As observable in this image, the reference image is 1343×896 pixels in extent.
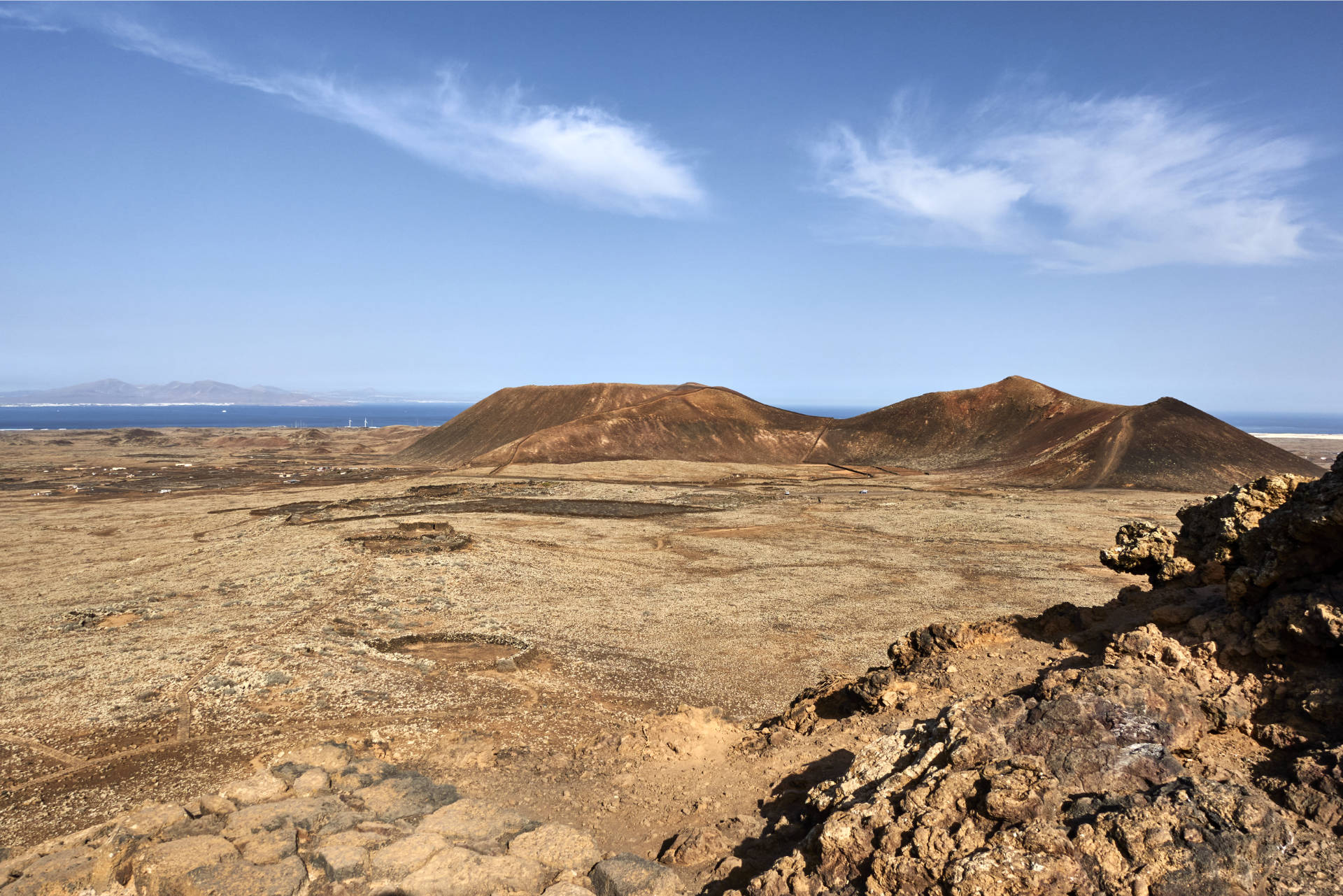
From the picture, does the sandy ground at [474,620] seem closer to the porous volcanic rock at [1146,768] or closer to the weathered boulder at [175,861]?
the porous volcanic rock at [1146,768]

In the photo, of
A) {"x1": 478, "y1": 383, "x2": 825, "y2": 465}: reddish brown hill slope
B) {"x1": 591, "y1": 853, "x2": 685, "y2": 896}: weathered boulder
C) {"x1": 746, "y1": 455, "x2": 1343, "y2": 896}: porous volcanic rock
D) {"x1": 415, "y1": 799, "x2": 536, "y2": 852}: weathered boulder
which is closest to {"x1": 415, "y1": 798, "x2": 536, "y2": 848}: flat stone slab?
{"x1": 415, "y1": 799, "x2": 536, "y2": 852}: weathered boulder

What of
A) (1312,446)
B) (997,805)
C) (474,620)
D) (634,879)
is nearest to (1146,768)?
(997,805)

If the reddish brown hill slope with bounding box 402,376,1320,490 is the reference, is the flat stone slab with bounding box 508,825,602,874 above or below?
below

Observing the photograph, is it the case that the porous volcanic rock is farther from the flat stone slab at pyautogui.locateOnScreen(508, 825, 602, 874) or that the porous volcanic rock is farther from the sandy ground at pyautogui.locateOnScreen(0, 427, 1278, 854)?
the sandy ground at pyautogui.locateOnScreen(0, 427, 1278, 854)

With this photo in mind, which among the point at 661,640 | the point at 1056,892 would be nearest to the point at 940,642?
the point at 1056,892

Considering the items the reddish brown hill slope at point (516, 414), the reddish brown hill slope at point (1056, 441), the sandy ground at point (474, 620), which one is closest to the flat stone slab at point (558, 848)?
the sandy ground at point (474, 620)

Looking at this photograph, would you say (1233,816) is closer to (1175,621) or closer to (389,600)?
(1175,621)

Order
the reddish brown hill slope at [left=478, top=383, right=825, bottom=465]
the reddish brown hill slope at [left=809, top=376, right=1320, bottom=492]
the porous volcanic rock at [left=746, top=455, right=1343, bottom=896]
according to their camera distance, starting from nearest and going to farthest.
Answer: the porous volcanic rock at [left=746, top=455, right=1343, bottom=896] < the reddish brown hill slope at [left=809, top=376, right=1320, bottom=492] < the reddish brown hill slope at [left=478, top=383, right=825, bottom=465]
